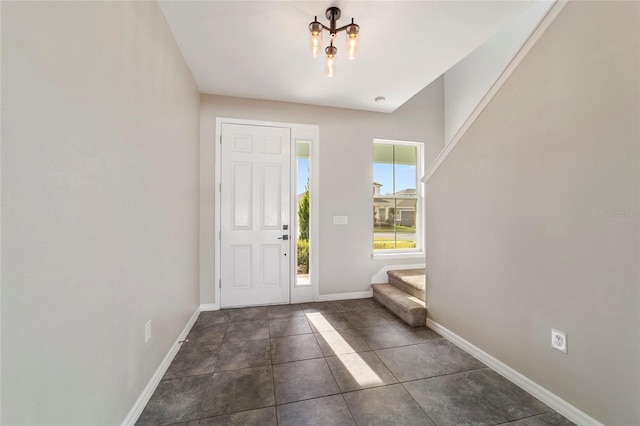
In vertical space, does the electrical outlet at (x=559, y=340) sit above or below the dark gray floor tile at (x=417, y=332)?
above

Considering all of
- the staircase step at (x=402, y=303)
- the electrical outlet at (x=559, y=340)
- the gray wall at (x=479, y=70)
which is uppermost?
the gray wall at (x=479, y=70)

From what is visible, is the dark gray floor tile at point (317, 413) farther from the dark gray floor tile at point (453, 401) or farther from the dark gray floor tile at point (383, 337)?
the dark gray floor tile at point (383, 337)

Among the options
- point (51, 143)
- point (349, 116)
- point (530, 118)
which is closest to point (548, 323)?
point (530, 118)

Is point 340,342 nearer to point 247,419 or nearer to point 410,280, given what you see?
point 247,419

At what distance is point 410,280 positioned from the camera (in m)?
3.00

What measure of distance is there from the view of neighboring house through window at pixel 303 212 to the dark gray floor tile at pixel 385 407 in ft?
5.74

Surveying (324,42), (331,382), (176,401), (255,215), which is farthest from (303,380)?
(324,42)

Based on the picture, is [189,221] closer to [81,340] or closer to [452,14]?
[81,340]

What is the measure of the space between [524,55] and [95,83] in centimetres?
241

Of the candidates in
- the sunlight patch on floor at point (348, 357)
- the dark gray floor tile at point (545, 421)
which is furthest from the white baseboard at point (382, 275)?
the dark gray floor tile at point (545, 421)

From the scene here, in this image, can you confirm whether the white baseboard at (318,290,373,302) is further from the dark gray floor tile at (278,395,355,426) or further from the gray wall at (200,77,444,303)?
the dark gray floor tile at (278,395,355,426)

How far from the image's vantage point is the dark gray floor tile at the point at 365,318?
259cm

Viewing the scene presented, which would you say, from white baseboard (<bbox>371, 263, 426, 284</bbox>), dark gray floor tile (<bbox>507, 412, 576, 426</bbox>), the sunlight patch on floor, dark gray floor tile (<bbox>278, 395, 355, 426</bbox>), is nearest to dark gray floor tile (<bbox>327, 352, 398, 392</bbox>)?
the sunlight patch on floor

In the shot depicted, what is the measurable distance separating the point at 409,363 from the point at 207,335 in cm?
181
